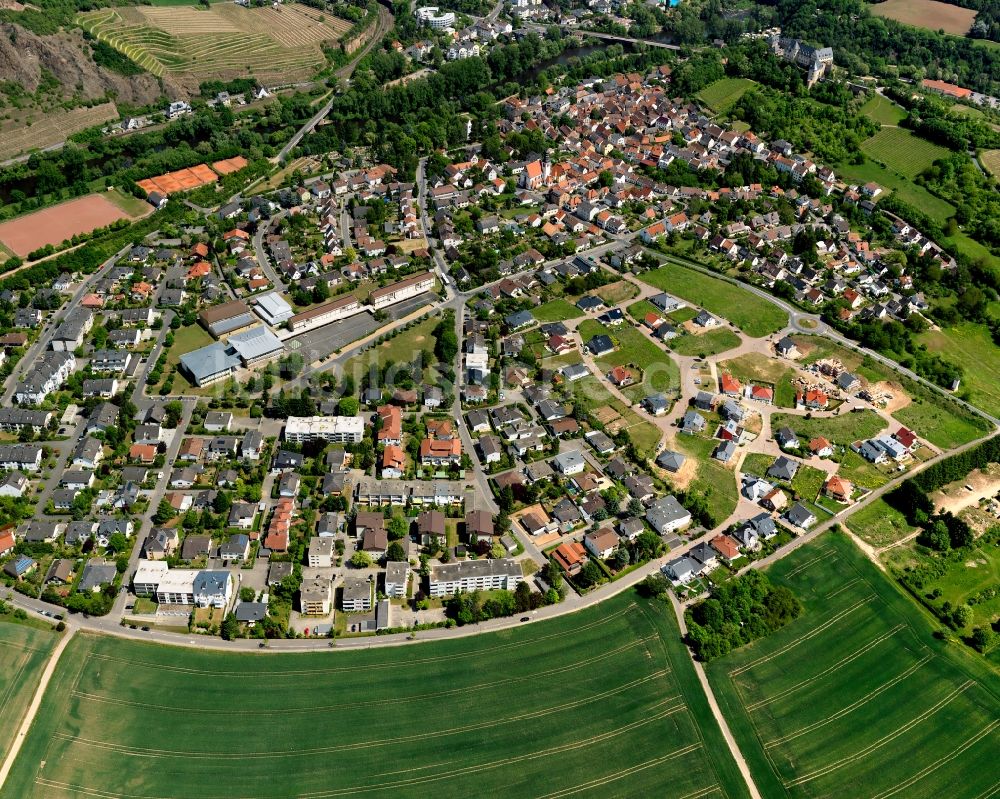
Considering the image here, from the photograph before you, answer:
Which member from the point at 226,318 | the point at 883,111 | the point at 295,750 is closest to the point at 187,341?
the point at 226,318

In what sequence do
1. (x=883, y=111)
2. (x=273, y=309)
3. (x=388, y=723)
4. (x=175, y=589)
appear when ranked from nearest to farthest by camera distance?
1. (x=388, y=723)
2. (x=175, y=589)
3. (x=273, y=309)
4. (x=883, y=111)

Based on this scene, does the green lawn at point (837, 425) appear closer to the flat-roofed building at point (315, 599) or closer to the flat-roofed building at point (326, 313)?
the flat-roofed building at point (315, 599)

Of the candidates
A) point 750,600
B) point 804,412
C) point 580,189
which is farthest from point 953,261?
point 750,600

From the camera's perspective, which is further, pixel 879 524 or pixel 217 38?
pixel 217 38

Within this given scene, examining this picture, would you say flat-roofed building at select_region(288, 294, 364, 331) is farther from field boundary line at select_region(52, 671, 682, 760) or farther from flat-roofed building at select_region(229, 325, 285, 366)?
field boundary line at select_region(52, 671, 682, 760)

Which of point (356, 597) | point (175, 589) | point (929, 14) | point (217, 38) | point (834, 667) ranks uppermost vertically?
point (929, 14)

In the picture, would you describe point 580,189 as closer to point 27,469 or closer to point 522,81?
point 522,81

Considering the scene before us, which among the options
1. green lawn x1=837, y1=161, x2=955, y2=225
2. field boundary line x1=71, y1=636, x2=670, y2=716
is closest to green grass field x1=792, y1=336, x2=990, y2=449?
green lawn x1=837, y1=161, x2=955, y2=225

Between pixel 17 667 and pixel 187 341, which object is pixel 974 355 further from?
pixel 17 667

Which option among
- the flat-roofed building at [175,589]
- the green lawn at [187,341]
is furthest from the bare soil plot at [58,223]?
the flat-roofed building at [175,589]
